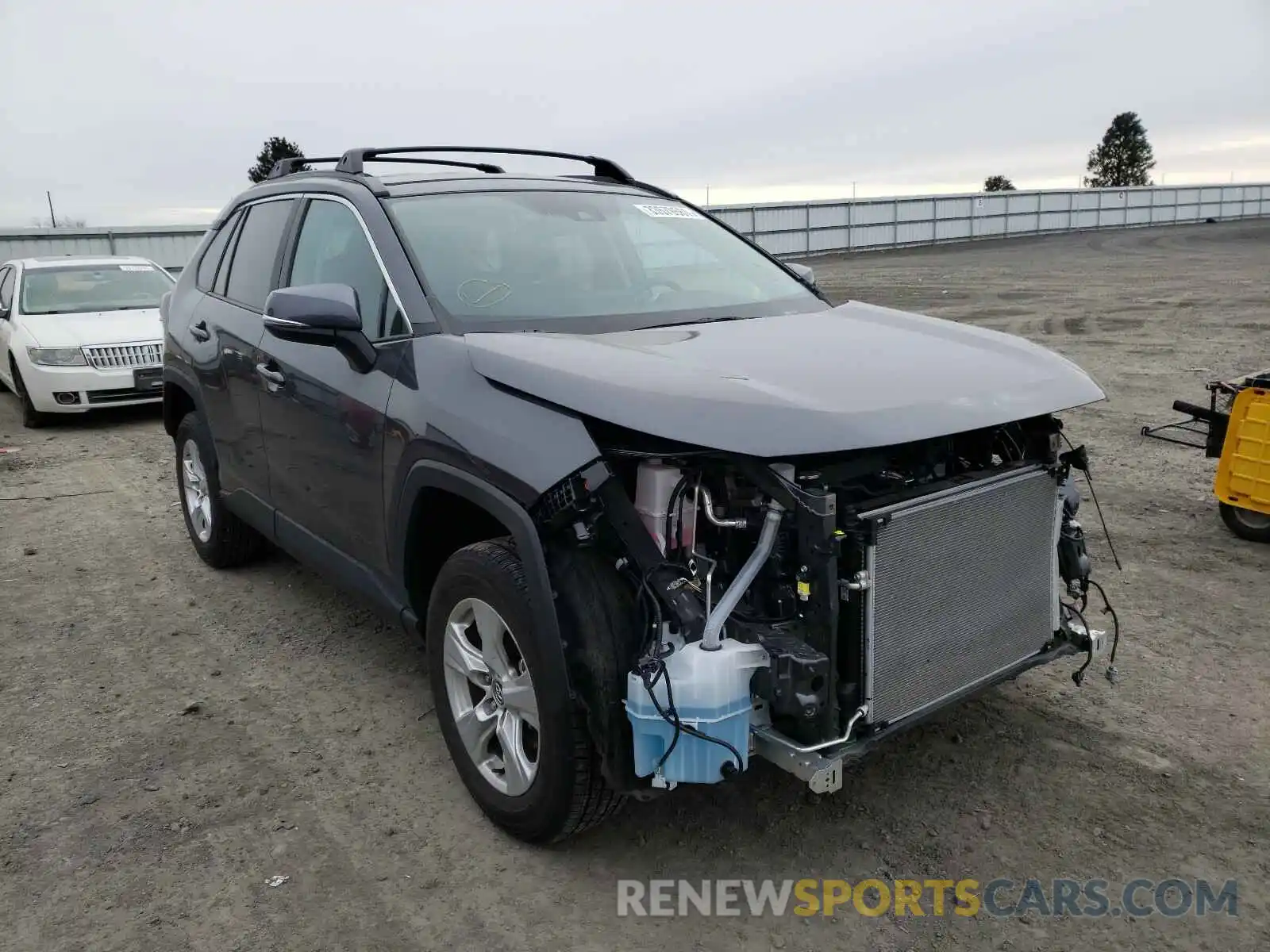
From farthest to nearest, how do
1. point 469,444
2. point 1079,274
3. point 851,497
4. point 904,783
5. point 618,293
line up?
point 1079,274 < point 618,293 < point 904,783 < point 469,444 < point 851,497

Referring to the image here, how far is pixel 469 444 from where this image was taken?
9.61 feet

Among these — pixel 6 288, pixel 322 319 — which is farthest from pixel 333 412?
pixel 6 288

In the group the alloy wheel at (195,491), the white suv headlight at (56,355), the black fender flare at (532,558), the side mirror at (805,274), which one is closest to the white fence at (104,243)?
the white suv headlight at (56,355)

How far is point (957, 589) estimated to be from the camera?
2895 millimetres

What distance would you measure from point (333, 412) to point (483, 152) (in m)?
1.84

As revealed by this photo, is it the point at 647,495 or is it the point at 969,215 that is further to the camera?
the point at 969,215

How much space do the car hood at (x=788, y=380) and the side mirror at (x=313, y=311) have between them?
0.44 metres

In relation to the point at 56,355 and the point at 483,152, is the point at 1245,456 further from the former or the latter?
the point at 56,355

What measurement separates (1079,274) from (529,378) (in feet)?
76.2

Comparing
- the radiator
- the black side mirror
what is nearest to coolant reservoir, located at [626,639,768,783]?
the radiator

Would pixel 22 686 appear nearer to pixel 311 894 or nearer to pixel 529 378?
pixel 311 894

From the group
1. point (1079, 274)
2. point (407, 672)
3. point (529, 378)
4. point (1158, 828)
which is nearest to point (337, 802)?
point (407, 672)

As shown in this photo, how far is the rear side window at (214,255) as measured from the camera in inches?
202

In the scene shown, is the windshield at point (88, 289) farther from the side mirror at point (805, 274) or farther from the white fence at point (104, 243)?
the white fence at point (104, 243)
